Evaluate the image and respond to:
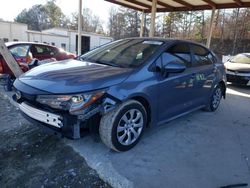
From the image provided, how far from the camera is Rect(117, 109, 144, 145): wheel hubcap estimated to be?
3275 mm

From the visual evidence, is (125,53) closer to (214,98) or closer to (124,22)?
(214,98)

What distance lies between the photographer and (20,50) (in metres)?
8.02

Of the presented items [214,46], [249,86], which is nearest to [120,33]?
[214,46]

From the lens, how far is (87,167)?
306 cm

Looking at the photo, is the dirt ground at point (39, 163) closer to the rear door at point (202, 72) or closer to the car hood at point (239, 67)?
the rear door at point (202, 72)

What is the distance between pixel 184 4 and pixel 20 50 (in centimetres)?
669

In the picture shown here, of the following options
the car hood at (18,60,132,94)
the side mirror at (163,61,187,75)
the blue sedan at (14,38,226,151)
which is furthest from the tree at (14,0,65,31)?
the side mirror at (163,61,187,75)

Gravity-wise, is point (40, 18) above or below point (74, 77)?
above

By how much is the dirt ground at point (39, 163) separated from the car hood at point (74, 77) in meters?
0.94

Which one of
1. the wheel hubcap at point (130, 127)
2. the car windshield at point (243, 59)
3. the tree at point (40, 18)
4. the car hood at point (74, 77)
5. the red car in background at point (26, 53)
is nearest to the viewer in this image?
the car hood at point (74, 77)

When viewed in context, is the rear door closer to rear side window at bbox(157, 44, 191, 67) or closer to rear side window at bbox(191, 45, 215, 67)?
→ rear side window at bbox(191, 45, 215, 67)

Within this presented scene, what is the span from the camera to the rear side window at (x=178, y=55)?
3800 mm

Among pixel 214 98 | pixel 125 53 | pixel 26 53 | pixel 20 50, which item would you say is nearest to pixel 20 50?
pixel 20 50

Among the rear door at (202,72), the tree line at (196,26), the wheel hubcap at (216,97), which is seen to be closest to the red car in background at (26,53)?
the rear door at (202,72)
